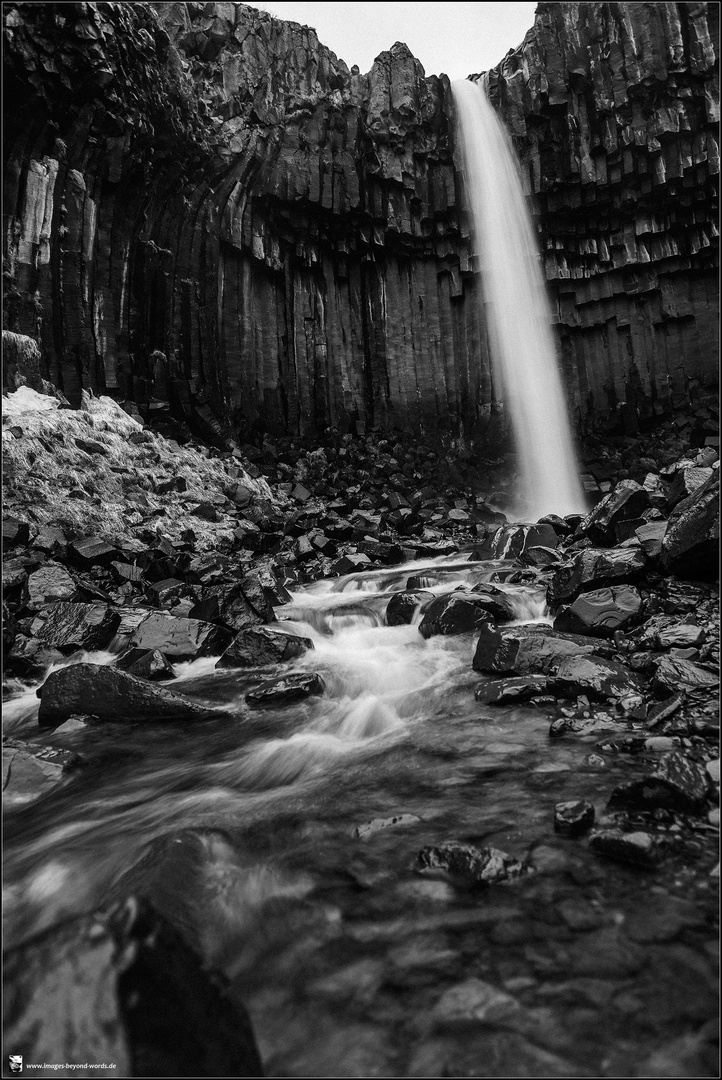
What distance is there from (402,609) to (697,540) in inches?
146

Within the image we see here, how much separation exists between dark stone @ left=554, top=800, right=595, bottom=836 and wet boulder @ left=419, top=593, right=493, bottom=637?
13.0 feet

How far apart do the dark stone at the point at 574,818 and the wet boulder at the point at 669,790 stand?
0.20 m

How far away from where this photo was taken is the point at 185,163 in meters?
16.2

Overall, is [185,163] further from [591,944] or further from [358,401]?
[591,944]

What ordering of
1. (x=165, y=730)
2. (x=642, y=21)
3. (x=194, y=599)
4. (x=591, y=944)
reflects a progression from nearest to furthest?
(x=591, y=944)
(x=165, y=730)
(x=194, y=599)
(x=642, y=21)

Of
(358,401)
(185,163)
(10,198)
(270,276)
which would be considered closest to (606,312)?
(358,401)

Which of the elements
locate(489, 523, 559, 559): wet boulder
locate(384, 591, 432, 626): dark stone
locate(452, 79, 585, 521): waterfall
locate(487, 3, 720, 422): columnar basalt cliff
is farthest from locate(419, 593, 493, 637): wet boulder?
locate(487, 3, 720, 422): columnar basalt cliff

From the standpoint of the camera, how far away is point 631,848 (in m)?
2.47

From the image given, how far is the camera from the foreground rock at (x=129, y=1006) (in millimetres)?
1644

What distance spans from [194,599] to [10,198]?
1045 centimetres

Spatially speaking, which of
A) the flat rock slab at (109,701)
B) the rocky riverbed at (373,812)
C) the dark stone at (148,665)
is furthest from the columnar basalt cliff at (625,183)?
the flat rock slab at (109,701)

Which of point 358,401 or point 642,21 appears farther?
point 358,401

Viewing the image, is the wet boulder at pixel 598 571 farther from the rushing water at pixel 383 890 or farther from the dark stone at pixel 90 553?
the dark stone at pixel 90 553

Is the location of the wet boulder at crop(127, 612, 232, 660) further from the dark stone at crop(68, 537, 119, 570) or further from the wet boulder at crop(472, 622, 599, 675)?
the wet boulder at crop(472, 622, 599, 675)
